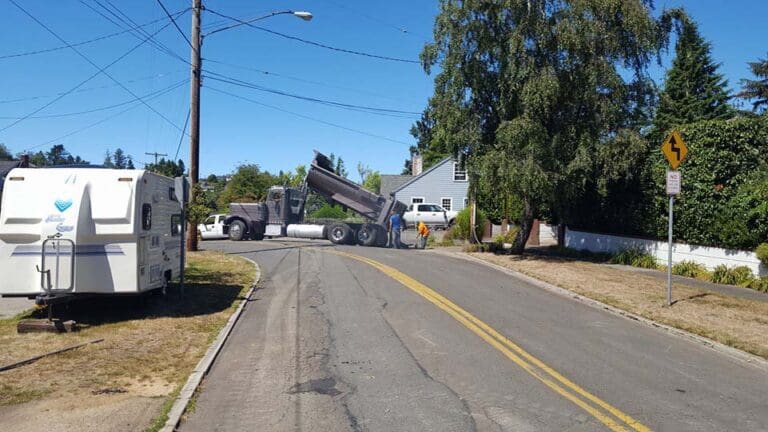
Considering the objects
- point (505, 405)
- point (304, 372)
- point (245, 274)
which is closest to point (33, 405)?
point (304, 372)

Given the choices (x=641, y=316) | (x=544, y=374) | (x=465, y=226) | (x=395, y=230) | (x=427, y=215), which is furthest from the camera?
(x=427, y=215)

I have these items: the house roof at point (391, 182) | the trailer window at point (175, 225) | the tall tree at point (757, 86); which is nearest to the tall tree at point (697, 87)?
the tall tree at point (757, 86)

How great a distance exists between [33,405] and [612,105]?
17.8 metres

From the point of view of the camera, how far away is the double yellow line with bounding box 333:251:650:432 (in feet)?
19.4

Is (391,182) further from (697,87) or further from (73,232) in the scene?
(73,232)

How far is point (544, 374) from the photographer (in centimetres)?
751

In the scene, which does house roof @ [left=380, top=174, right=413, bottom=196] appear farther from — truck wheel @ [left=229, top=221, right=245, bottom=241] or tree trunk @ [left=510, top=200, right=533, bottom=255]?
tree trunk @ [left=510, top=200, right=533, bottom=255]

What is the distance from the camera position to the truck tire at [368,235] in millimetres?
30219

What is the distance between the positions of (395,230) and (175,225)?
16555 millimetres

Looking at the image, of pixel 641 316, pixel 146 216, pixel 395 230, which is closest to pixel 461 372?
pixel 641 316

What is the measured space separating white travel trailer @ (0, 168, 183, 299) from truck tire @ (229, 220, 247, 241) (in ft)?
73.1

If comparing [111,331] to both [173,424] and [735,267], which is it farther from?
[735,267]

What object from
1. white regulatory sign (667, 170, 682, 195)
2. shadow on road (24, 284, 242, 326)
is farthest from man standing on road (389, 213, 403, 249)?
white regulatory sign (667, 170, 682, 195)

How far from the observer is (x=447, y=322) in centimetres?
1071
